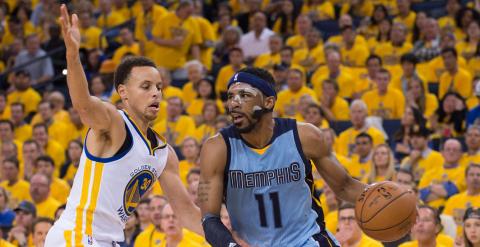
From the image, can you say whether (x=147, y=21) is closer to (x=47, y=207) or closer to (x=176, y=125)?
(x=176, y=125)

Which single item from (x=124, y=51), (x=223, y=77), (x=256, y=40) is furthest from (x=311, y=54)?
(x=124, y=51)

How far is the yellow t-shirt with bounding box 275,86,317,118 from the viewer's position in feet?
41.8

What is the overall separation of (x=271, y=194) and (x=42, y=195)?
620cm

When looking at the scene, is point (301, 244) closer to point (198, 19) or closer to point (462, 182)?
point (462, 182)

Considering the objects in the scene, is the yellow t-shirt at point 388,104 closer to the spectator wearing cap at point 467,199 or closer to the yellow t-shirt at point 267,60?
the yellow t-shirt at point 267,60

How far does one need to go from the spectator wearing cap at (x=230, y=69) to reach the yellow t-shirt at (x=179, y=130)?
1337 millimetres

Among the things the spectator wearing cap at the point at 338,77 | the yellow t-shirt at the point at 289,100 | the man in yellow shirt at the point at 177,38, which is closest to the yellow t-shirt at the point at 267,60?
the spectator wearing cap at the point at 338,77

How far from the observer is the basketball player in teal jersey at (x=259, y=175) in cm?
557

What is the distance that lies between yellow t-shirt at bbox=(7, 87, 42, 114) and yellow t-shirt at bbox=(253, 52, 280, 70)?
3.35 metres

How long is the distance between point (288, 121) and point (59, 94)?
344 inches

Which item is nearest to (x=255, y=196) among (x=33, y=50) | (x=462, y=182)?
(x=462, y=182)

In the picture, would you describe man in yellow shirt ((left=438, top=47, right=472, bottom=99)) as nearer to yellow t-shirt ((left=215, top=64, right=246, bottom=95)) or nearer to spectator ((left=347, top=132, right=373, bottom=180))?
spectator ((left=347, top=132, right=373, bottom=180))

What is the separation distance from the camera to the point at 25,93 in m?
14.7

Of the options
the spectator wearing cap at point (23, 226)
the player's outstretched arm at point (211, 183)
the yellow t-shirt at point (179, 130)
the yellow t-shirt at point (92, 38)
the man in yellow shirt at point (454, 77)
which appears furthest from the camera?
the yellow t-shirt at point (92, 38)
